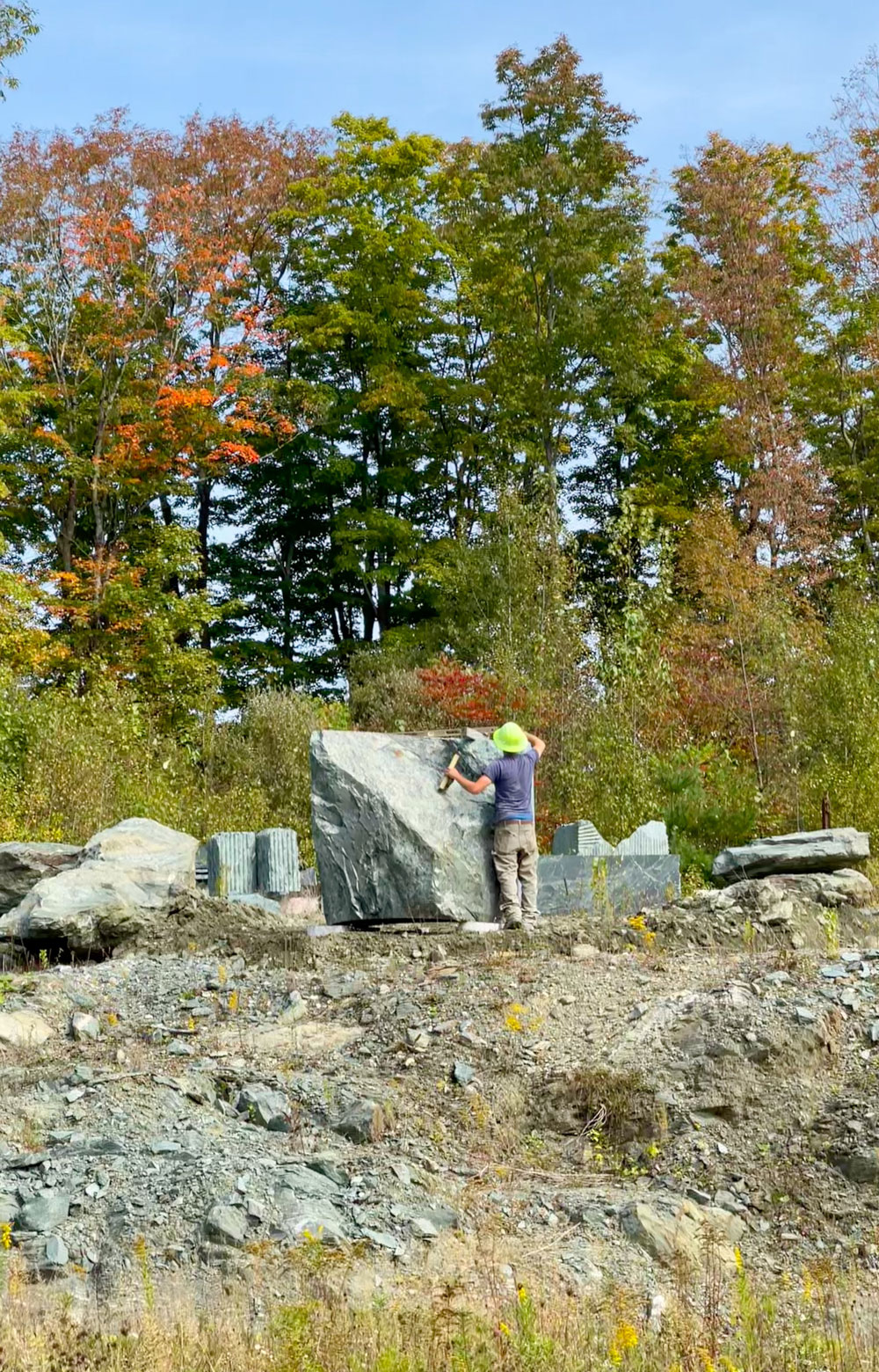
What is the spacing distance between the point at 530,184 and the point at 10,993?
20984 millimetres

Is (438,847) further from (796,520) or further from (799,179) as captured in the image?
(799,179)

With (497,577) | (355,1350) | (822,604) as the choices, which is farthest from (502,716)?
(355,1350)

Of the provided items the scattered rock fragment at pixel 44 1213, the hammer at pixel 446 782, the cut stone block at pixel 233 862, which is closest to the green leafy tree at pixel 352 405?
the cut stone block at pixel 233 862

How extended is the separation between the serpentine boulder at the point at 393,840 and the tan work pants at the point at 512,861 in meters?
0.26

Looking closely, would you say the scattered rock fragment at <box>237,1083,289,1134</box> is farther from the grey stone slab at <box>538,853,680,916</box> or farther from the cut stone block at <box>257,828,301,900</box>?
the cut stone block at <box>257,828,301,900</box>

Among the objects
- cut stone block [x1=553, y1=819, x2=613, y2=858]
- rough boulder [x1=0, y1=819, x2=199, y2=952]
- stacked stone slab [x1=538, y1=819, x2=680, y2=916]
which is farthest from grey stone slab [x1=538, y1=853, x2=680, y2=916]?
rough boulder [x1=0, y1=819, x2=199, y2=952]

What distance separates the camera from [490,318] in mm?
28328

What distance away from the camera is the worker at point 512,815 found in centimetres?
1071

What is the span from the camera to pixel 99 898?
11344mm

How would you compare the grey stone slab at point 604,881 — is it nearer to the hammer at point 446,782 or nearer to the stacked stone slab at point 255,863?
the hammer at point 446,782

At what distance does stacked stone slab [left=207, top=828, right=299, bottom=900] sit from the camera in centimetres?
1412

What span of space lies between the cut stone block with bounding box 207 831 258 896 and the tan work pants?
4097 mm

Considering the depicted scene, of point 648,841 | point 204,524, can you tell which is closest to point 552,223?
point 204,524

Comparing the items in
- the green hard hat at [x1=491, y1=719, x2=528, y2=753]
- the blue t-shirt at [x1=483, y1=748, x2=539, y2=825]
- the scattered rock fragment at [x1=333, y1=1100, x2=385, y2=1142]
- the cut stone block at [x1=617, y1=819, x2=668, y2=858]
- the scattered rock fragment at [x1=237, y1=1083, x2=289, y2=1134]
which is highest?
the green hard hat at [x1=491, y1=719, x2=528, y2=753]
